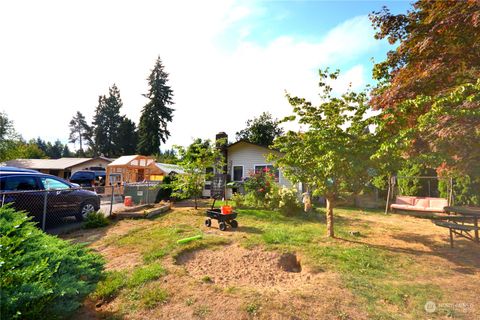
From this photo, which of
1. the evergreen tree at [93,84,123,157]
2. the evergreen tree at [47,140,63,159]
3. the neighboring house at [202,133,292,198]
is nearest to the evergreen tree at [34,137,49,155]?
the evergreen tree at [47,140,63,159]

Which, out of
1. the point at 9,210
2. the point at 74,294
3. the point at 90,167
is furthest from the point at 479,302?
the point at 90,167

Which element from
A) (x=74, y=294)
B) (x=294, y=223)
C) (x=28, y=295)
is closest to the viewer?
(x=28, y=295)

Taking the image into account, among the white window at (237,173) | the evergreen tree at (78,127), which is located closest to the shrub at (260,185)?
the white window at (237,173)

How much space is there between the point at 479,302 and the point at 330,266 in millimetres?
2185

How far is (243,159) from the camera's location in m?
17.4

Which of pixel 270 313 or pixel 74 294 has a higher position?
pixel 74 294

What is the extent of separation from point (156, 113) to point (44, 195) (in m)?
39.5

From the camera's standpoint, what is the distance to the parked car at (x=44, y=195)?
7.71 meters

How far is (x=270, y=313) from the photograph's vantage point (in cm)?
333

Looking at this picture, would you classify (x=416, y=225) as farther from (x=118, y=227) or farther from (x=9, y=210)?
(x=9, y=210)

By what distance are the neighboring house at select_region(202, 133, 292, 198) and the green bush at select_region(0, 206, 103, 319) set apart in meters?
13.5

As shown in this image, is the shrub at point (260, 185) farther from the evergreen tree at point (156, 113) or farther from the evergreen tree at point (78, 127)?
the evergreen tree at point (78, 127)

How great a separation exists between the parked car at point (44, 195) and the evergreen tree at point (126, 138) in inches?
1983

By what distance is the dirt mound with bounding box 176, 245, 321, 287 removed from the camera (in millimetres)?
4523
